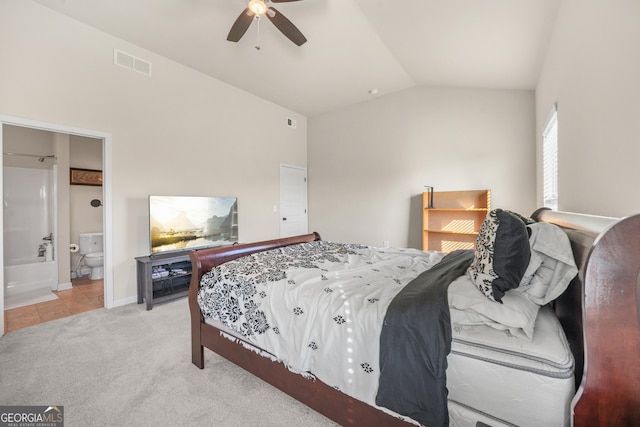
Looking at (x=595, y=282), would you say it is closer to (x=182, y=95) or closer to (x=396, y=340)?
(x=396, y=340)

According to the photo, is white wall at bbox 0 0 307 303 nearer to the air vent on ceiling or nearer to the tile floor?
the air vent on ceiling

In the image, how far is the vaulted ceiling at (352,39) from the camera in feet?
8.21

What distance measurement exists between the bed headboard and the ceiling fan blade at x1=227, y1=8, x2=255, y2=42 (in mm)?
2833

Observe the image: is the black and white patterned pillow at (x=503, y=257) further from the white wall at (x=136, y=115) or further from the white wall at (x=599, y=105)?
the white wall at (x=136, y=115)

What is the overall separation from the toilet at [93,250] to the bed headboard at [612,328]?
18.7 ft

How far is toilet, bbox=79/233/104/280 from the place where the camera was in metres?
4.43

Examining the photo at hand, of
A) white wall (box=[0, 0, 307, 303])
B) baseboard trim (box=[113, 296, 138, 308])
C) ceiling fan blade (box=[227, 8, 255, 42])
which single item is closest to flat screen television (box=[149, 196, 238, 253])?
white wall (box=[0, 0, 307, 303])

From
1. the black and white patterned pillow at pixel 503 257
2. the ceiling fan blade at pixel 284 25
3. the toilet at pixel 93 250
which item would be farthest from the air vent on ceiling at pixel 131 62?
the black and white patterned pillow at pixel 503 257

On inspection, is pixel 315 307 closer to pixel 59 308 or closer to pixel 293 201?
pixel 59 308

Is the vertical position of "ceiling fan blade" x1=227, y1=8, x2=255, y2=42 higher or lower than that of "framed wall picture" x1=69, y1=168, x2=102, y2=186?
higher

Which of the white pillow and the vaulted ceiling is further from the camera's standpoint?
the vaulted ceiling

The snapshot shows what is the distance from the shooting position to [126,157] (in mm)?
3408

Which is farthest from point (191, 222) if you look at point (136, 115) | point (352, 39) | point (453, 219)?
point (453, 219)

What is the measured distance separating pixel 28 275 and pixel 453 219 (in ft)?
20.7
